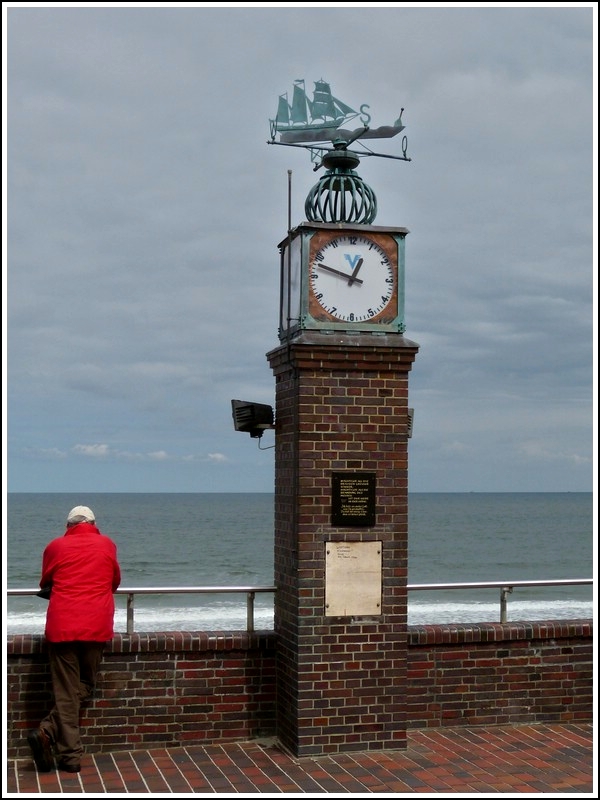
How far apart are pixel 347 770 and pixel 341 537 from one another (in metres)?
1.60

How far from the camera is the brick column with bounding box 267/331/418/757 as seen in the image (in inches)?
294

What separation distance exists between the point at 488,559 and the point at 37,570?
24349 mm

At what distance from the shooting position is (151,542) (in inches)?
2293

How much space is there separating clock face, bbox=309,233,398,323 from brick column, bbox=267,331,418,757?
0.62 ft

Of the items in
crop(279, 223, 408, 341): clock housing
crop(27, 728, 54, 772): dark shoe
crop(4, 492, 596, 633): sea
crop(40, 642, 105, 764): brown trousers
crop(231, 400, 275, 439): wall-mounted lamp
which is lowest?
crop(4, 492, 596, 633): sea

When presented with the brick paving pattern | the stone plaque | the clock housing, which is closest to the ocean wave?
the brick paving pattern

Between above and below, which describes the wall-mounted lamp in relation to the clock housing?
below

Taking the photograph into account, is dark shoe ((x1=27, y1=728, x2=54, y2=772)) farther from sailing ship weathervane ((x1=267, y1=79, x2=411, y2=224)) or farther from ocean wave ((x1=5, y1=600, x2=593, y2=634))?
ocean wave ((x1=5, y1=600, x2=593, y2=634))

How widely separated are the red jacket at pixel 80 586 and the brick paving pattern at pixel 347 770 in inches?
36.4

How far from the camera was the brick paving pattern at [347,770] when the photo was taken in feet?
22.0

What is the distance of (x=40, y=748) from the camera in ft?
22.8

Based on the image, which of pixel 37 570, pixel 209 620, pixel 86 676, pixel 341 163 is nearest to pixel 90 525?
pixel 86 676

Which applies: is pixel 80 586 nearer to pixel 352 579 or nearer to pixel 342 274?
pixel 352 579

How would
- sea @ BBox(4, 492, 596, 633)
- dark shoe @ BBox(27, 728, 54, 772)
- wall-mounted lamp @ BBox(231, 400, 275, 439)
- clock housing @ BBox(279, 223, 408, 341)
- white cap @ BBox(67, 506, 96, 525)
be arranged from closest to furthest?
dark shoe @ BBox(27, 728, 54, 772)
white cap @ BBox(67, 506, 96, 525)
clock housing @ BBox(279, 223, 408, 341)
wall-mounted lamp @ BBox(231, 400, 275, 439)
sea @ BBox(4, 492, 596, 633)
